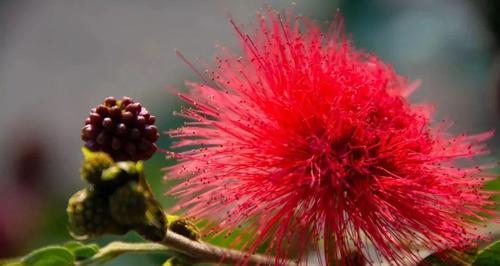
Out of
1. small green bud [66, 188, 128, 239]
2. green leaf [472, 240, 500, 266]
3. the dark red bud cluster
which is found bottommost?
green leaf [472, 240, 500, 266]

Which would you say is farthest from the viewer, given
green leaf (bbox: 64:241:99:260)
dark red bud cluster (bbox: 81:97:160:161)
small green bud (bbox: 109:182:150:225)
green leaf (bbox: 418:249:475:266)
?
green leaf (bbox: 418:249:475:266)

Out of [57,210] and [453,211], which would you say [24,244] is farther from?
[453,211]

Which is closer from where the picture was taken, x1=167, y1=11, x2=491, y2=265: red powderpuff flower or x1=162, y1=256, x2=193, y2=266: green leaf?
x1=162, y1=256, x2=193, y2=266: green leaf

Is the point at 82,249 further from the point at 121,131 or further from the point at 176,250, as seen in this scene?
the point at 121,131

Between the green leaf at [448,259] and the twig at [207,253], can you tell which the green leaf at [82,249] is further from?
the green leaf at [448,259]

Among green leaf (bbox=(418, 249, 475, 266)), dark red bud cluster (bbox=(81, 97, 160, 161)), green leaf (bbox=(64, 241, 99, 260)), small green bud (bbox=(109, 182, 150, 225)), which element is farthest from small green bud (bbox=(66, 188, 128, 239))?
green leaf (bbox=(418, 249, 475, 266))

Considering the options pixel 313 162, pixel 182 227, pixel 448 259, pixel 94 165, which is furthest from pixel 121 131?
pixel 448 259

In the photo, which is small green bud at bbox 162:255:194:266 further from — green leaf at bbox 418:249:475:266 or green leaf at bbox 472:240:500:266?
green leaf at bbox 472:240:500:266
